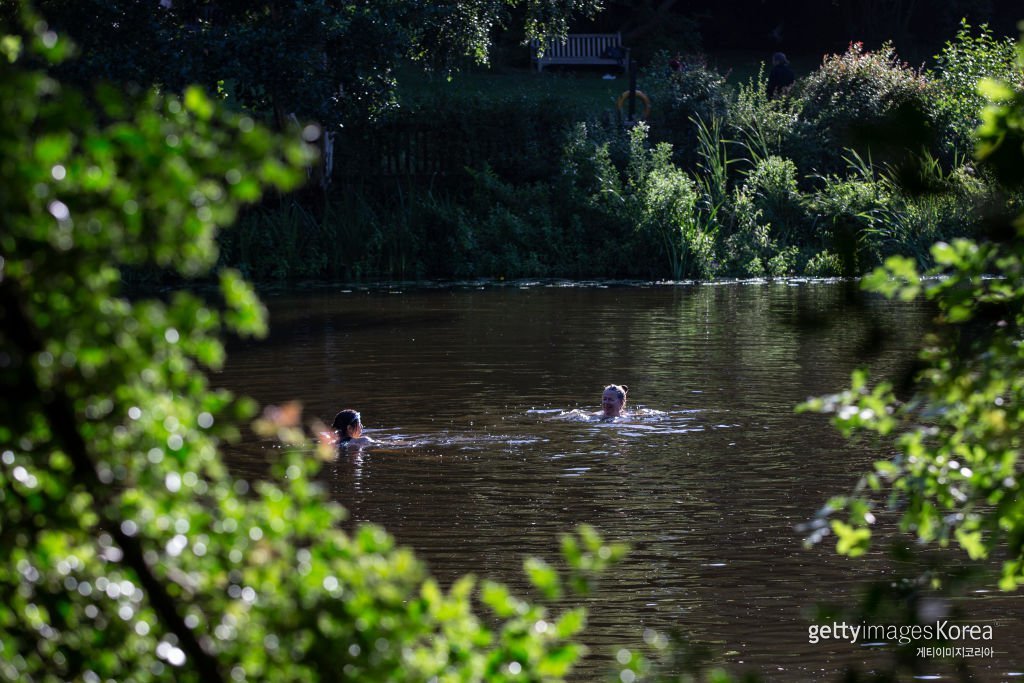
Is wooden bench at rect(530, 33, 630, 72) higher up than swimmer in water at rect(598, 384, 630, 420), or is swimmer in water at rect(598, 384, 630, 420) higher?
wooden bench at rect(530, 33, 630, 72)

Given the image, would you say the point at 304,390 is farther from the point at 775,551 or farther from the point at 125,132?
the point at 125,132

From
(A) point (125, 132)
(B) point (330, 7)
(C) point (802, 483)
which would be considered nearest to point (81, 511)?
(A) point (125, 132)

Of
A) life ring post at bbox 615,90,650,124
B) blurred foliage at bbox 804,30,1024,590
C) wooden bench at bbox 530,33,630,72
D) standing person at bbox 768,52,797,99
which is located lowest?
blurred foliage at bbox 804,30,1024,590

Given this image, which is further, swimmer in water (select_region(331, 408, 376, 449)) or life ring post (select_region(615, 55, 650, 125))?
life ring post (select_region(615, 55, 650, 125))

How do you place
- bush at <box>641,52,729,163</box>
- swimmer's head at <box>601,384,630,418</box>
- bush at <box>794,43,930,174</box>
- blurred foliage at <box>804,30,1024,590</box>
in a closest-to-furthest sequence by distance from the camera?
1. blurred foliage at <box>804,30,1024,590</box>
2. swimmer's head at <box>601,384,630,418</box>
3. bush at <box>794,43,930,174</box>
4. bush at <box>641,52,729,163</box>

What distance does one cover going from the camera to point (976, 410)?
12.0ft

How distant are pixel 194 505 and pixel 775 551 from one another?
7.70 meters

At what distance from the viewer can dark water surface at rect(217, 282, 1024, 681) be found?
324 inches

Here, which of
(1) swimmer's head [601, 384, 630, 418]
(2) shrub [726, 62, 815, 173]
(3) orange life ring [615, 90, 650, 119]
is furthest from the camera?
(3) orange life ring [615, 90, 650, 119]

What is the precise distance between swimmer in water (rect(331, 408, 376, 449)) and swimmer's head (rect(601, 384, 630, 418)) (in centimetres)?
231

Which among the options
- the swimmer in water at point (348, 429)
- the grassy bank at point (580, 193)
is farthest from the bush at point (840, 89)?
the swimmer in water at point (348, 429)

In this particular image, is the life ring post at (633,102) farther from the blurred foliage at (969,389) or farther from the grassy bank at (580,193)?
the blurred foliage at (969,389)

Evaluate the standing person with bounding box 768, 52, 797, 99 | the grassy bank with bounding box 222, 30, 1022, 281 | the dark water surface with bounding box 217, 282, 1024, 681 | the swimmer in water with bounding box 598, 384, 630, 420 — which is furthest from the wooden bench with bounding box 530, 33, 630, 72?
the swimmer in water with bounding box 598, 384, 630, 420

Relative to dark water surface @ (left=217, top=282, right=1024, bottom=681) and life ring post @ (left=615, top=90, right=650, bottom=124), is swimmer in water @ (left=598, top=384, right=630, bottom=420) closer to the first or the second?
dark water surface @ (left=217, top=282, right=1024, bottom=681)
